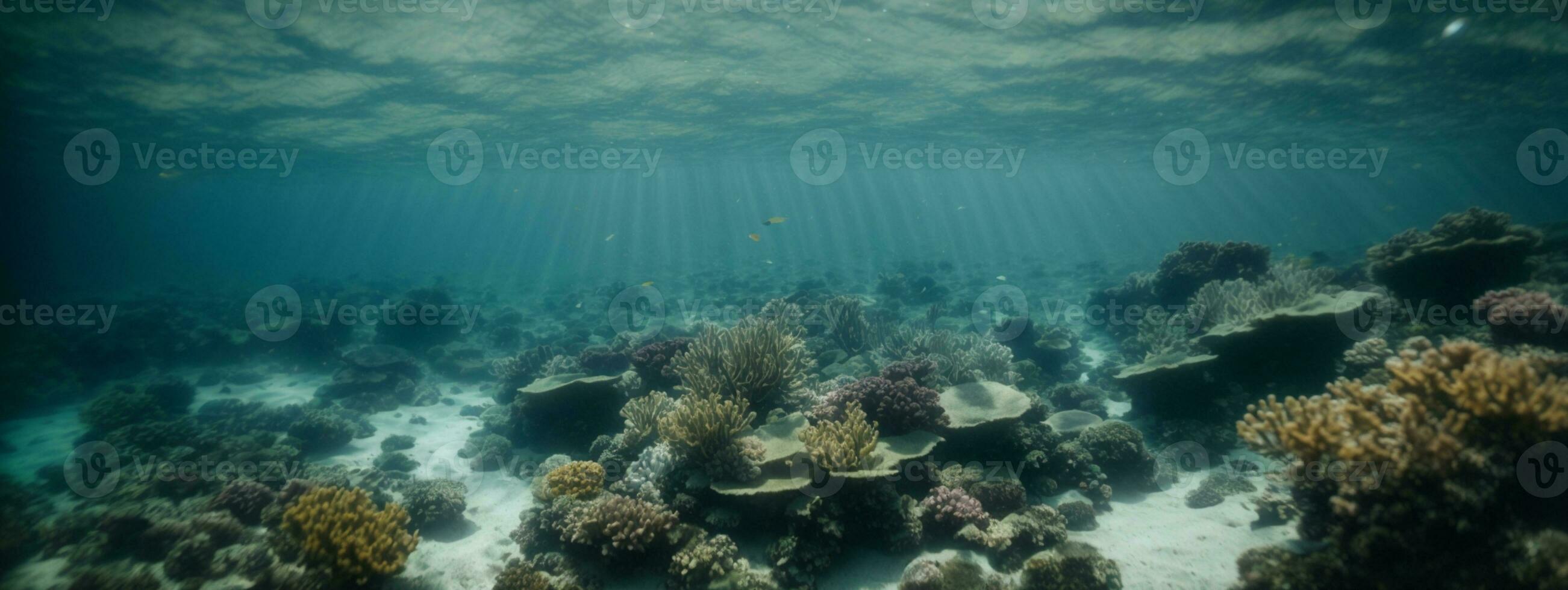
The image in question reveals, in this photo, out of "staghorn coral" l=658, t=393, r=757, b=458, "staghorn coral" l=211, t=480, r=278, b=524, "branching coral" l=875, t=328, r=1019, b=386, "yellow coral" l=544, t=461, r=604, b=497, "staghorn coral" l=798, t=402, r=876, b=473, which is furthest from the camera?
"branching coral" l=875, t=328, r=1019, b=386

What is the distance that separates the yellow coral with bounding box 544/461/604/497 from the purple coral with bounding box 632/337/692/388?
2.57 meters

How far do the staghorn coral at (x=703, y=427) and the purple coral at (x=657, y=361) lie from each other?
2.76 m

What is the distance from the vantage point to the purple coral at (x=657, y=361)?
935 centimetres

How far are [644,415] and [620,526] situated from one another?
2.34 m

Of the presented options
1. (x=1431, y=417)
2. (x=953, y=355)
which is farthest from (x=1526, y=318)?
(x=953, y=355)

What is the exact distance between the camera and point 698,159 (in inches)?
1903

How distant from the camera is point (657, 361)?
938cm

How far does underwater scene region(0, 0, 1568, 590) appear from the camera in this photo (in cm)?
509

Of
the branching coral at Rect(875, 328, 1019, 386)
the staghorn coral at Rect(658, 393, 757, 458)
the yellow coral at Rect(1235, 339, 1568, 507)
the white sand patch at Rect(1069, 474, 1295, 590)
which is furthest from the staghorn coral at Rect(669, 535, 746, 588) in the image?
the yellow coral at Rect(1235, 339, 1568, 507)

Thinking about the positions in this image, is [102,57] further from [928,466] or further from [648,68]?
[928,466]

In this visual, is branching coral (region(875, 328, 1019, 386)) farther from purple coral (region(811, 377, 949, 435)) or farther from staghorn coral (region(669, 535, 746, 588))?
staghorn coral (region(669, 535, 746, 588))

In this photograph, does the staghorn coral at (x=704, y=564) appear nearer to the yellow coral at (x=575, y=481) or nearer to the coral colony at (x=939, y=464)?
the coral colony at (x=939, y=464)

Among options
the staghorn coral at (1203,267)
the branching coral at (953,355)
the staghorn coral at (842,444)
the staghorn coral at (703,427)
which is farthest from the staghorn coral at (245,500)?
the staghorn coral at (1203,267)

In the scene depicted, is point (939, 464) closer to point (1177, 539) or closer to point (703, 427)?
point (1177, 539)
